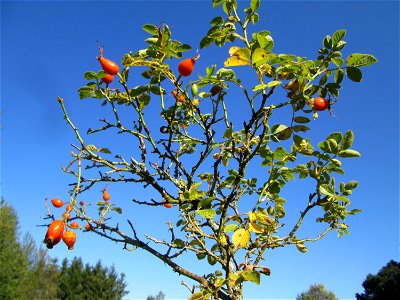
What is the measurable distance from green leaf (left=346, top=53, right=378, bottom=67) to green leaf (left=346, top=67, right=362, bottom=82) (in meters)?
0.02

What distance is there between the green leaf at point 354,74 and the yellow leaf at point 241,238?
75 cm

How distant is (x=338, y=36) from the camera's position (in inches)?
53.0

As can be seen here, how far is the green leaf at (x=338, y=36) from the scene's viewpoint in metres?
1.34

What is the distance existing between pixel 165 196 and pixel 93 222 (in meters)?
0.49

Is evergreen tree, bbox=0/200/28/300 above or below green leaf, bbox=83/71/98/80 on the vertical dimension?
above

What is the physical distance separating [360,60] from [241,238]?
83 centimetres

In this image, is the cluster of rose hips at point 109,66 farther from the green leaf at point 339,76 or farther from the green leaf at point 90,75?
the green leaf at point 339,76

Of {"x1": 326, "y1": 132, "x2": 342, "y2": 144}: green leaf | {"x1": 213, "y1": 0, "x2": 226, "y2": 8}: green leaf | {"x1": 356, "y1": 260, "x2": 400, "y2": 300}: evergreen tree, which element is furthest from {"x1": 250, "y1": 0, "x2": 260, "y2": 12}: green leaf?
{"x1": 356, "y1": 260, "x2": 400, "y2": 300}: evergreen tree

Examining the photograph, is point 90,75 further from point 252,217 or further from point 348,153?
point 348,153

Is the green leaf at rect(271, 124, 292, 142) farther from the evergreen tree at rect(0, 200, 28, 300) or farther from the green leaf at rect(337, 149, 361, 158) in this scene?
the evergreen tree at rect(0, 200, 28, 300)

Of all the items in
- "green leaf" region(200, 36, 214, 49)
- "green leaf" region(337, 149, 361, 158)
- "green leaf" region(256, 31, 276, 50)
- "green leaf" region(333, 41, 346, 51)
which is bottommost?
"green leaf" region(337, 149, 361, 158)

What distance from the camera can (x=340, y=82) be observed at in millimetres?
1437

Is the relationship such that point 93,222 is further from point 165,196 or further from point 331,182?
point 331,182

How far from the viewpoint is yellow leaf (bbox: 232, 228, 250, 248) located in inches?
48.1
